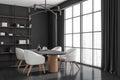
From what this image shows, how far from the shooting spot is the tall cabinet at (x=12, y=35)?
8.88 m

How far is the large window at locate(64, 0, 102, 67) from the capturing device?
679 centimetres

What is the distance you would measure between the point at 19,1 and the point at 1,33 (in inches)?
80.1

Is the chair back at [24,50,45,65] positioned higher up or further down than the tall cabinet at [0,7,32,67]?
further down

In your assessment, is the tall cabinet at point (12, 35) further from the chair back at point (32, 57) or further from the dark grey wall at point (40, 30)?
the chair back at point (32, 57)

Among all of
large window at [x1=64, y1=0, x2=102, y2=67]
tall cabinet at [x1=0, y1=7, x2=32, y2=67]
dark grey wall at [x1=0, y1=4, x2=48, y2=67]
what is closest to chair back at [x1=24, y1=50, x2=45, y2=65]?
large window at [x1=64, y1=0, x2=102, y2=67]

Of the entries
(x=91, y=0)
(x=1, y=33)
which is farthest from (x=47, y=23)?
(x=91, y=0)

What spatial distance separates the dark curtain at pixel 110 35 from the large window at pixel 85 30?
73cm

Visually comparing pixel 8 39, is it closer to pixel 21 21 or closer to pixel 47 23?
pixel 21 21

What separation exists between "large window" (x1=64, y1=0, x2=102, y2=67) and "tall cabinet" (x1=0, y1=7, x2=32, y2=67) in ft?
8.12

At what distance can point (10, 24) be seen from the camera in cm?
913

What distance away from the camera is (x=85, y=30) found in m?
7.46

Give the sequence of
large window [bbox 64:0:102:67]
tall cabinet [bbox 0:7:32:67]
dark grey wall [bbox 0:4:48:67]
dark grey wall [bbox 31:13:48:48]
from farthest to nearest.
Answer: dark grey wall [bbox 31:13:48:48] < dark grey wall [bbox 0:4:48:67] < tall cabinet [bbox 0:7:32:67] < large window [bbox 64:0:102:67]

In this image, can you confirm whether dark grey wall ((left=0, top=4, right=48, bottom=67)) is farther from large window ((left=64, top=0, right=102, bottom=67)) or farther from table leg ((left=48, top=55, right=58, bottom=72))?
table leg ((left=48, top=55, right=58, bottom=72))

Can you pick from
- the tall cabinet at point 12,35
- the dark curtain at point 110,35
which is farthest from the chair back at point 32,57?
the tall cabinet at point 12,35
